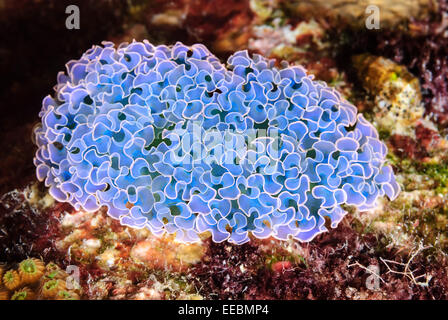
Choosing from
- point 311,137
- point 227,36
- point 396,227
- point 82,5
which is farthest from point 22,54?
point 396,227

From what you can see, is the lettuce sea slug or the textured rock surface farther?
the textured rock surface

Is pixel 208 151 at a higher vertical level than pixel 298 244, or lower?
higher

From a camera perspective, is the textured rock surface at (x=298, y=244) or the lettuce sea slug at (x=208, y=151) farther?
the textured rock surface at (x=298, y=244)

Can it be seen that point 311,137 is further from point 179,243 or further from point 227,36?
point 227,36

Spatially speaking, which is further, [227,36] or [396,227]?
[227,36]
